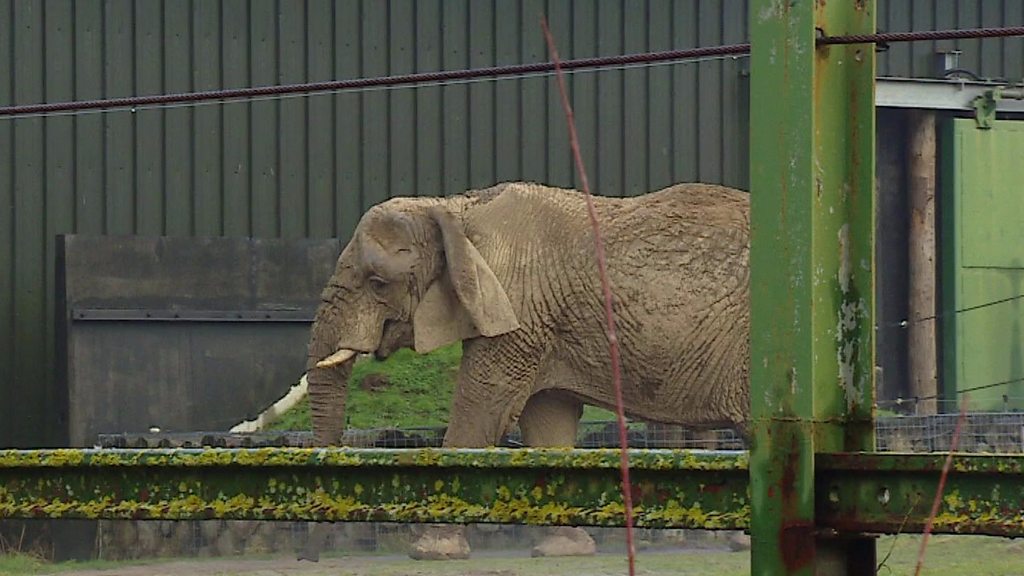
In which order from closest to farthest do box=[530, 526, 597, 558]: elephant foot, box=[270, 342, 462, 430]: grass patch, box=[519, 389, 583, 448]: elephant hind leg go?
box=[530, 526, 597, 558]: elephant foot < box=[519, 389, 583, 448]: elephant hind leg < box=[270, 342, 462, 430]: grass patch

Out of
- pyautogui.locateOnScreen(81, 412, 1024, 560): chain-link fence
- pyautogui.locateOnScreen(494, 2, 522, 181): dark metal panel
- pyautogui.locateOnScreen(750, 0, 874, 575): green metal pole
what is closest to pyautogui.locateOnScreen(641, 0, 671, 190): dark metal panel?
pyautogui.locateOnScreen(494, 2, 522, 181): dark metal panel

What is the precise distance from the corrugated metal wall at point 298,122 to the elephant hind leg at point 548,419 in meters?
3.26

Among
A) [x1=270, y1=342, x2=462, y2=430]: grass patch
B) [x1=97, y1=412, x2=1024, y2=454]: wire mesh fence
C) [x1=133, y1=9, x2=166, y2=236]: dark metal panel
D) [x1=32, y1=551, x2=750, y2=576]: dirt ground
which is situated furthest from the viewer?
[x1=133, y1=9, x2=166, y2=236]: dark metal panel

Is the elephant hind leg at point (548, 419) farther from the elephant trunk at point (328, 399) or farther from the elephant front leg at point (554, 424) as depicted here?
the elephant trunk at point (328, 399)

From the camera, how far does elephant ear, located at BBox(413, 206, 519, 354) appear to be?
12.8 m

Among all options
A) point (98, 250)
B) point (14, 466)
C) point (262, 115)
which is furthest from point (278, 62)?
point (14, 466)

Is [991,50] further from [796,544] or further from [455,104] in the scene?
[796,544]

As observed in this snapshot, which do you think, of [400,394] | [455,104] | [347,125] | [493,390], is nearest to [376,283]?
[493,390]

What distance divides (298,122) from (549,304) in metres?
3.51

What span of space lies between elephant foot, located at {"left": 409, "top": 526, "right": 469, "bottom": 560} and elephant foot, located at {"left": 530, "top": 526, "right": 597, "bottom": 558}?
0.43m

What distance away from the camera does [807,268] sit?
424cm

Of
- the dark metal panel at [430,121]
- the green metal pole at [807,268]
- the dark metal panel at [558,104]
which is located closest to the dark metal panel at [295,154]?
the dark metal panel at [430,121]

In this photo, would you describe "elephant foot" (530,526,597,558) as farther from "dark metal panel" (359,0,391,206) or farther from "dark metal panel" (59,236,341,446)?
"dark metal panel" (359,0,391,206)

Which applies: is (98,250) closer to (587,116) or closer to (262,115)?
(262,115)
